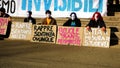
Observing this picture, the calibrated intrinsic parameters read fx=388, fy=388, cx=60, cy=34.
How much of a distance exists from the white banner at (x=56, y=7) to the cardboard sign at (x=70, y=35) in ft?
7.17

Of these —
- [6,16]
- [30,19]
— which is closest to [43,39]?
[30,19]

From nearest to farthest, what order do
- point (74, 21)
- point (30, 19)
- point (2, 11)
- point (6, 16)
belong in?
point (74, 21) → point (30, 19) → point (6, 16) → point (2, 11)

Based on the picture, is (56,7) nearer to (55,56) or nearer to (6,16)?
(6,16)

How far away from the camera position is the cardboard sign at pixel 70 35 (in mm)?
15383

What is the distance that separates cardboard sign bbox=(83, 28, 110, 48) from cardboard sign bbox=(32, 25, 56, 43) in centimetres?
148

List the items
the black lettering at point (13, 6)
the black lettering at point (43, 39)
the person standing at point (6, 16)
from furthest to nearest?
the black lettering at point (13, 6) < the person standing at point (6, 16) < the black lettering at point (43, 39)

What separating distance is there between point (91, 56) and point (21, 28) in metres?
5.65

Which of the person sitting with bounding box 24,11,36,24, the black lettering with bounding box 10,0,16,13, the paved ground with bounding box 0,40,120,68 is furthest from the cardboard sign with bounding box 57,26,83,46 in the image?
the black lettering with bounding box 10,0,16,13

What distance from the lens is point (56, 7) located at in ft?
60.6

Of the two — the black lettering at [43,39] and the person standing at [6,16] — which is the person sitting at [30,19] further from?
the black lettering at [43,39]

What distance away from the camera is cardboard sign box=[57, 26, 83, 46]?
15.4 metres

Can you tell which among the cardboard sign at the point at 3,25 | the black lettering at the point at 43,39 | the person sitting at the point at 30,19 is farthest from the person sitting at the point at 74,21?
the cardboard sign at the point at 3,25

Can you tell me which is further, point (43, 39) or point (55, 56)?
point (43, 39)

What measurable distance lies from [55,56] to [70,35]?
11.2ft
